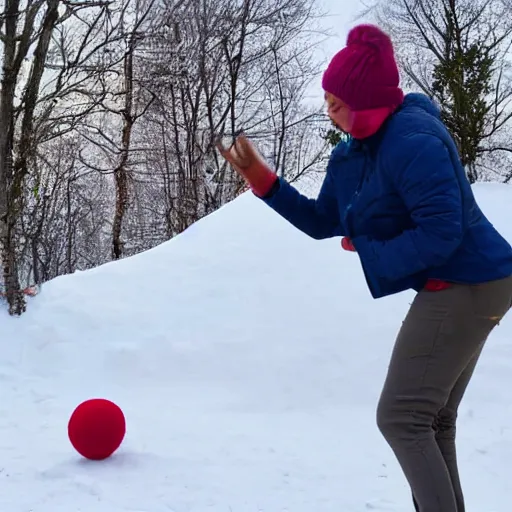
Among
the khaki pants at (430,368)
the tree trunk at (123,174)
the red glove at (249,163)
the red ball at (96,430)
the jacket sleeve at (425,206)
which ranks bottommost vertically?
the red ball at (96,430)

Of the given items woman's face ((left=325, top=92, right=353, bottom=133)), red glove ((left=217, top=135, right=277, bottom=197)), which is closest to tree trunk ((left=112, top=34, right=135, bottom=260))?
red glove ((left=217, top=135, right=277, bottom=197))

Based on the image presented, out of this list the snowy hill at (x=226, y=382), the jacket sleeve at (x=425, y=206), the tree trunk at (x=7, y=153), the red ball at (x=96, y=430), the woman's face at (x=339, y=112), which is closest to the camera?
the jacket sleeve at (x=425, y=206)

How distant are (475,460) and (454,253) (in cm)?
232

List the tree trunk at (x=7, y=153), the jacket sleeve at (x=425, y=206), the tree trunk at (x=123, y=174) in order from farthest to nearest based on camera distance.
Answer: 1. the tree trunk at (x=123, y=174)
2. the tree trunk at (x=7, y=153)
3. the jacket sleeve at (x=425, y=206)

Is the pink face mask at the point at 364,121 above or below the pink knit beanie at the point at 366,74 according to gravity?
below

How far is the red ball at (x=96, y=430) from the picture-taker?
3.18 meters

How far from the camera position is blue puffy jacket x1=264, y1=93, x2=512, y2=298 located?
1.54m

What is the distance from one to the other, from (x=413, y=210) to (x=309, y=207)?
0.58m

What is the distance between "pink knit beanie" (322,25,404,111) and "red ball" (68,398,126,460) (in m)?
2.18

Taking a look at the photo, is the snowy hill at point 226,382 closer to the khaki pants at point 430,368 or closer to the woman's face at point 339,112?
the khaki pants at point 430,368

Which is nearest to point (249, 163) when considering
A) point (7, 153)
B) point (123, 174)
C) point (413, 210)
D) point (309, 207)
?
point (309, 207)

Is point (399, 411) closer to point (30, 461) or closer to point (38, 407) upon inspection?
point (30, 461)

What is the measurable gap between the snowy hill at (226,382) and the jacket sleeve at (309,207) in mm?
1313

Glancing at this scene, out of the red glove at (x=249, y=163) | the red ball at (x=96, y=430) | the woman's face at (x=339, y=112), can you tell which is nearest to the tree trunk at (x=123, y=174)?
the red ball at (x=96, y=430)
